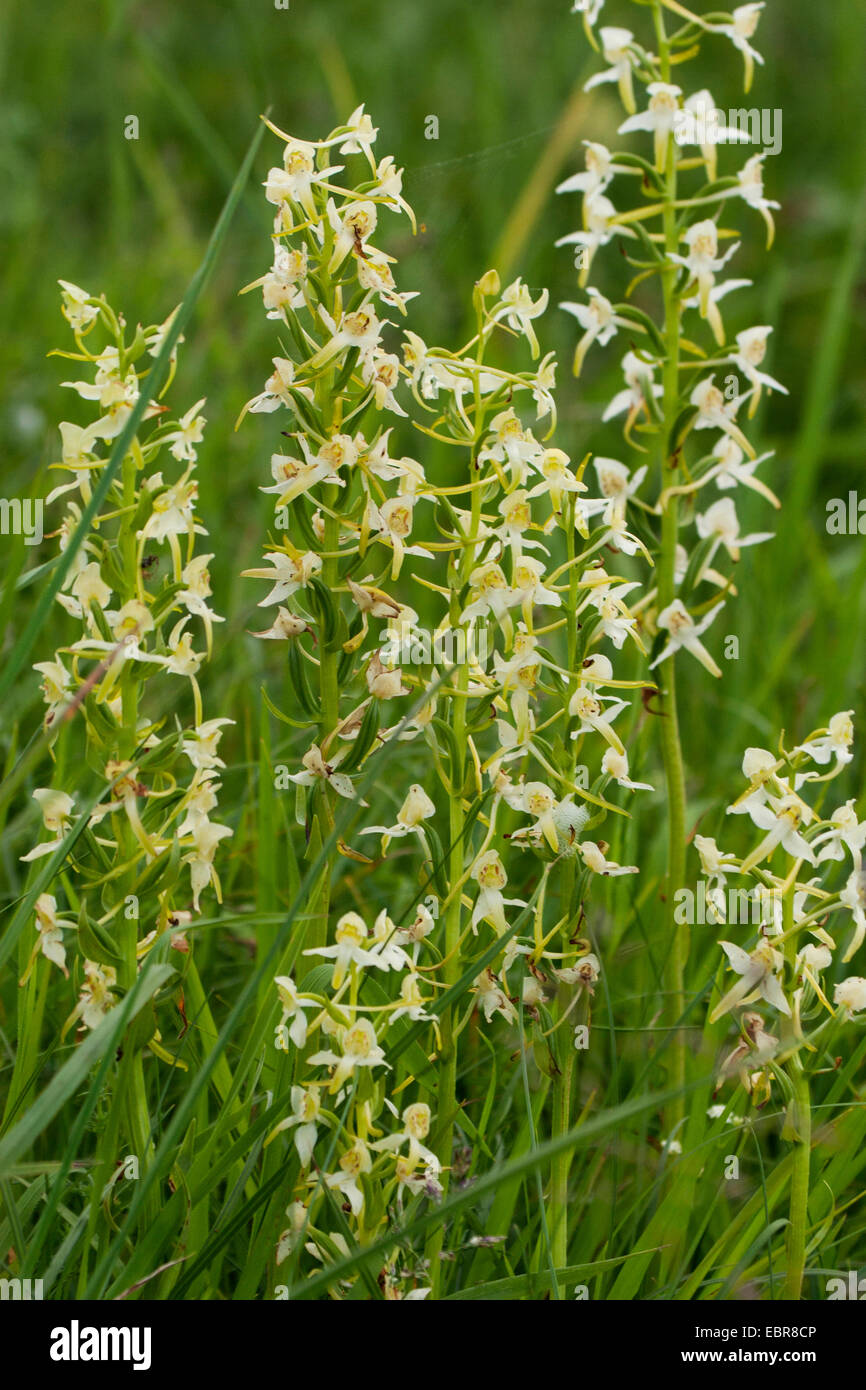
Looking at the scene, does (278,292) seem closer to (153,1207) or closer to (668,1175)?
(153,1207)

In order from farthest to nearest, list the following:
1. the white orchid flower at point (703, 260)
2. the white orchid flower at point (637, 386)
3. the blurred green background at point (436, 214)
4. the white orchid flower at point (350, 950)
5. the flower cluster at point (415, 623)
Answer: the blurred green background at point (436, 214) → the white orchid flower at point (637, 386) → the white orchid flower at point (703, 260) → the flower cluster at point (415, 623) → the white orchid flower at point (350, 950)

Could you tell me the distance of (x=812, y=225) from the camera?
5.35m

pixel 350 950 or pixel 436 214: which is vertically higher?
pixel 436 214

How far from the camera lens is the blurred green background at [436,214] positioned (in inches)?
135

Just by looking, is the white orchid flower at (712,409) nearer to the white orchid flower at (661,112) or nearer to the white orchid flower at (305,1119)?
the white orchid flower at (661,112)

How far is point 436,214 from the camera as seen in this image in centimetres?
340

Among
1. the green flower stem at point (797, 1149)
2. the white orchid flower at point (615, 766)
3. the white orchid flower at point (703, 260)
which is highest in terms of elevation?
the white orchid flower at point (703, 260)

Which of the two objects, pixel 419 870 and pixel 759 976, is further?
pixel 419 870

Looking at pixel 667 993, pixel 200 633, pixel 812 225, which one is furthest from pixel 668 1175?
pixel 812 225

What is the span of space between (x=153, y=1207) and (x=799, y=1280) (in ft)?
2.54

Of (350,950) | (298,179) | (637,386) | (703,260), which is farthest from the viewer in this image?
(637,386)

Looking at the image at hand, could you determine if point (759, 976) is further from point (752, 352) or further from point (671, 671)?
point (752, 352)

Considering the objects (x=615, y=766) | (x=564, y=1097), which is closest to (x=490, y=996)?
(x=564, y=1097)

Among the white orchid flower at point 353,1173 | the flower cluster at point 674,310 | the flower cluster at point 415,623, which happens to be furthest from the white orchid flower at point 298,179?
the white orchid flower at point 353,1173
